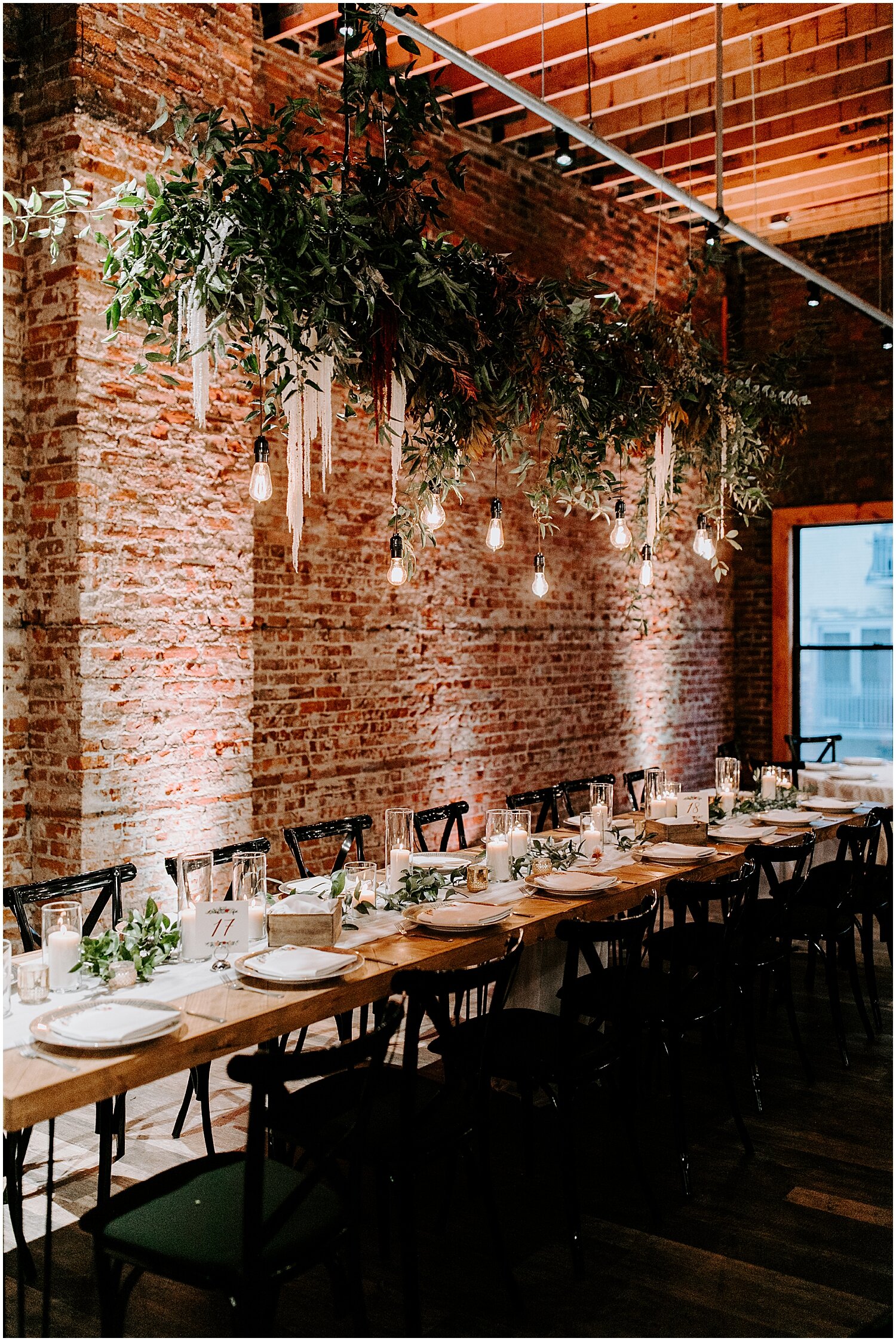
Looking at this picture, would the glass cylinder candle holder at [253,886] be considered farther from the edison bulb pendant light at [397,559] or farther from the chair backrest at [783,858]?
the chair backrest at [783,858]

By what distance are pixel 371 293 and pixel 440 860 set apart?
6.98ft

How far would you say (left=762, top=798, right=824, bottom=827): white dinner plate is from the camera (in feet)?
18.2

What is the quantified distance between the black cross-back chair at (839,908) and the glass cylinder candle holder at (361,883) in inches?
80.5

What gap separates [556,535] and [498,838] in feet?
14.4

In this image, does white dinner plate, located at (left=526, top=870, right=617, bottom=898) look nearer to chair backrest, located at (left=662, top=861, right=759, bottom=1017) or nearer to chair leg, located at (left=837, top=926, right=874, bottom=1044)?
chair backrest, located at (left=662, top=861, right=759, bottom=1017)

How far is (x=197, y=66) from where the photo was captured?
5.14 m

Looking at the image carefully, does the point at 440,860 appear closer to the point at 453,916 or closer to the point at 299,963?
the point at 453,916

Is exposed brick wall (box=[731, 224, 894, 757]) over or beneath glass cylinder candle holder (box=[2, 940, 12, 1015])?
over

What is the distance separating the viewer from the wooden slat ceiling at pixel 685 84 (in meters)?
6.24

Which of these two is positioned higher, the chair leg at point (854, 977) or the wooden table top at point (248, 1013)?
the wooden table top at point (248, 1013)

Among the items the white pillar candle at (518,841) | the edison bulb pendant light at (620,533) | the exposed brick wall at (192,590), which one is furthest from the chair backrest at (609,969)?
the edison bulb pendant light at (620,533)

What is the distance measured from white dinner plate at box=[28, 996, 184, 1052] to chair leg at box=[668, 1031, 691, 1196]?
5.89 ft

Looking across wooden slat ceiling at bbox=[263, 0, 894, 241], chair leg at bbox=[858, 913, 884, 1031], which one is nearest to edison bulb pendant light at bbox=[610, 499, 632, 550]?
wooden slat ceiling at bbox=[263, 0, 894, 241]

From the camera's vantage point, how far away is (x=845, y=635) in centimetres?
1050
